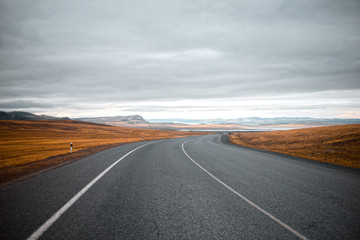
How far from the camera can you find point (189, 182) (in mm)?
6883

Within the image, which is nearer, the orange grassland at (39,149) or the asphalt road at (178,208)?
the asphalt road at (178,208)

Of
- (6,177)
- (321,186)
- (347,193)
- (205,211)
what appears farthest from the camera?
(6,177)

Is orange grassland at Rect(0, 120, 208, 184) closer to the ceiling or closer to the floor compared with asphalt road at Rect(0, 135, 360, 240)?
closer to the floor

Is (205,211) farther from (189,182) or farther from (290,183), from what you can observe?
(290,183)

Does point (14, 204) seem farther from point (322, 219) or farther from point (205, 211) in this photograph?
point (322, 219)

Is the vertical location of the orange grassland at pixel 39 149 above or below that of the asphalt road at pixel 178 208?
below

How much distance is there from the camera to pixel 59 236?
325 centimetres

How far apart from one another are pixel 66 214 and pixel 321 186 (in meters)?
7.76

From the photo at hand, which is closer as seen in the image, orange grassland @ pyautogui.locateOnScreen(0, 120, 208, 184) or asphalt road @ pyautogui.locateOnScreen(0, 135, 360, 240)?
asphalt road @ pyautogui.locateOnScreen(0, 135, 360, 240)

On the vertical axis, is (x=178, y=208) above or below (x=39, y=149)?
above

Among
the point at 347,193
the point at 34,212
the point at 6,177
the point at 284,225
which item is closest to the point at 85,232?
the point at 34,212

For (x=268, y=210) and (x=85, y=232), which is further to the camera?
(x=268, y=210)

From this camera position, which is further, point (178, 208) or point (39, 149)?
point (39, 149)

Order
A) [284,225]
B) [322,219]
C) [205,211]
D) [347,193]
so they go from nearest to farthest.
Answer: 1. [284,225]
2. [322,219]
3. [205,211]
4. [347,193]
